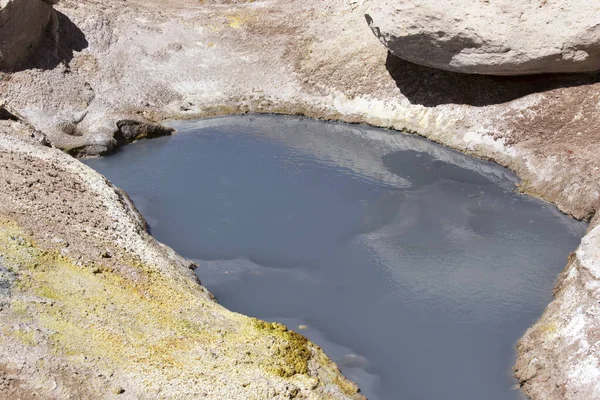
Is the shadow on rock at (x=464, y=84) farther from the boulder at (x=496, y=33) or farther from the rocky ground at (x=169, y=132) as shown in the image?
the boulder at (x=496, y=33)

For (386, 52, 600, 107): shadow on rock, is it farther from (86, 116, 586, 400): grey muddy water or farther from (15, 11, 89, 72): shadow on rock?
(15, 11, 89, 72): shadow on rock

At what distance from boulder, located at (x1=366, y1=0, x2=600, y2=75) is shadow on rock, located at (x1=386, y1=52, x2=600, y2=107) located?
101 centimetres

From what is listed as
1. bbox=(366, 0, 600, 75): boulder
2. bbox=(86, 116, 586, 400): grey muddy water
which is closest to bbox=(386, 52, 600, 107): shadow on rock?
bbox=(366, 0, 600, 75): boulder

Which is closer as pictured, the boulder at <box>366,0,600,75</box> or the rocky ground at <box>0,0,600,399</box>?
the rocky ground at <box>0,0,600,399</box>

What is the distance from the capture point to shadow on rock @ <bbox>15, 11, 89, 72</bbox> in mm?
35375

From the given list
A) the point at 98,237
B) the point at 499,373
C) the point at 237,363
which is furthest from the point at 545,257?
the point at 98,237

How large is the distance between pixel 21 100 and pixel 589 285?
92.0 feet

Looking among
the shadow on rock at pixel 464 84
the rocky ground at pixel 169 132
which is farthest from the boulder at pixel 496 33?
the rocky ground at pixel 169 132

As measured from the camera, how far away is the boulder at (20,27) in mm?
33156

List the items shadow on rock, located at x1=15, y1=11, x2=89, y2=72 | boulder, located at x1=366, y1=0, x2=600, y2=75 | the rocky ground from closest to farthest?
the rocky ground < boulder, located at x1=366, y1=0, x2=600, y2=75 < shadow on rock, located at x1=15, y1=11, x2=89, y2=72

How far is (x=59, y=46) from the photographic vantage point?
37.1 m

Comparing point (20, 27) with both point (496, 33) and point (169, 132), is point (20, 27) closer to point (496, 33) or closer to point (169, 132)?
point (169, 132)

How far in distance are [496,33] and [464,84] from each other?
170 inches

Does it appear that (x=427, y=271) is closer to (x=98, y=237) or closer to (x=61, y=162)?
(x=98, y=237)
